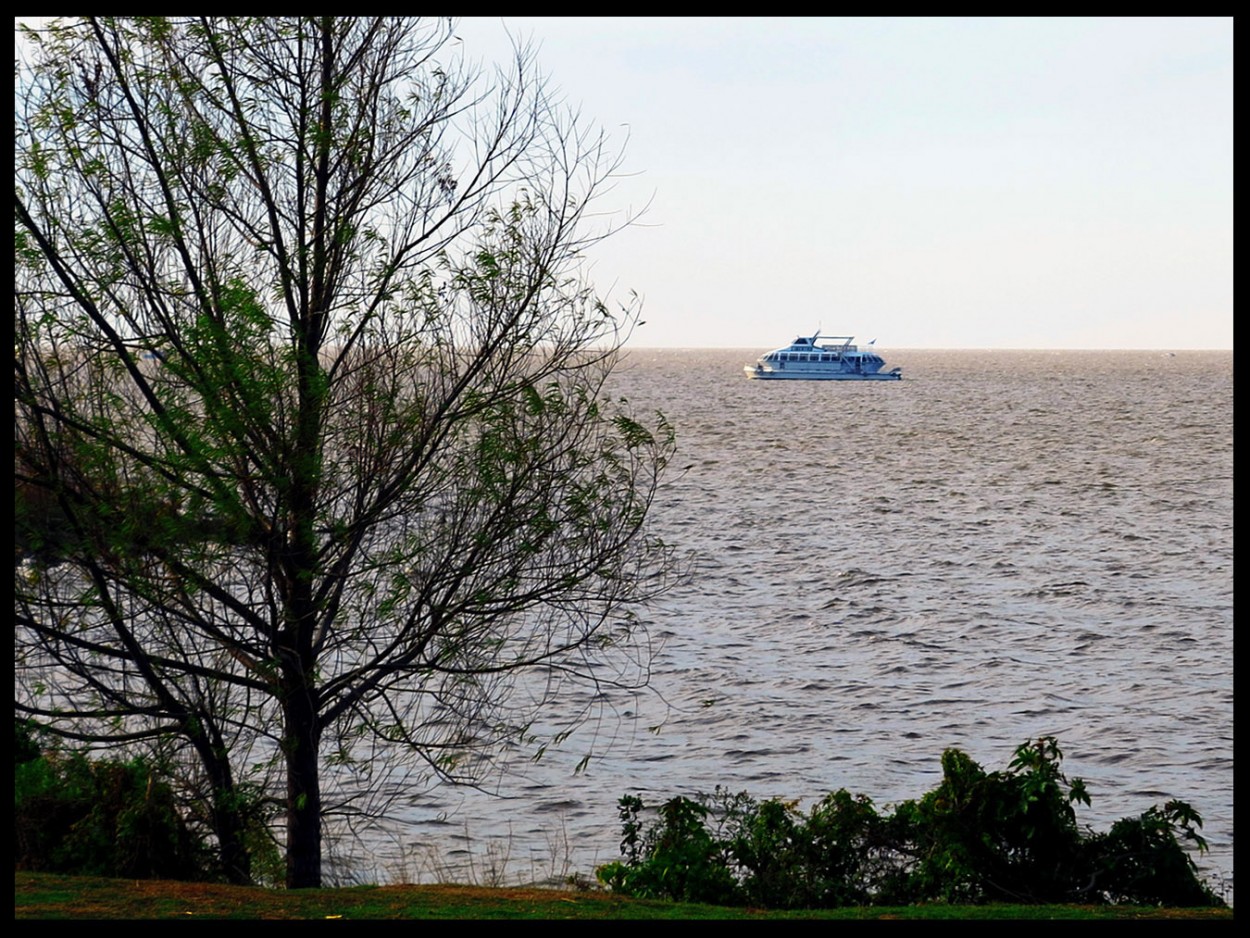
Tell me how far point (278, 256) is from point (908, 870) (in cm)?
770

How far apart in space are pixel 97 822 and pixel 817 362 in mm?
150342

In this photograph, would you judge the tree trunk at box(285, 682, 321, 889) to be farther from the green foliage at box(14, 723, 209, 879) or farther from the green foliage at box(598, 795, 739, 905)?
the green foliage at box(598, 795, 739, 905)

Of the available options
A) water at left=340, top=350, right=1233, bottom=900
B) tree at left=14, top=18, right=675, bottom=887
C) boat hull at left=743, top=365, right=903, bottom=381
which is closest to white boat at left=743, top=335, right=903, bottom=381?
boat hull at left=743, top=365, right=903, bottom=381

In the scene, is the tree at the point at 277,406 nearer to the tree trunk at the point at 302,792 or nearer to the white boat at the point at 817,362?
the tree trunk at the point at 302,792

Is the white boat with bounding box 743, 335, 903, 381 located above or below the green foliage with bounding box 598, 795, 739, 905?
above

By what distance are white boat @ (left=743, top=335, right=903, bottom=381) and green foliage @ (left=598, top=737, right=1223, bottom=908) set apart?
479 feet

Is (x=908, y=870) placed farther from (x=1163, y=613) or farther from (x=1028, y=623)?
(x=1163, y=613)

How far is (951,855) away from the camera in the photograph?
10.2 m

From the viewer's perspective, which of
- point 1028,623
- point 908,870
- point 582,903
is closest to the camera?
point 582,903

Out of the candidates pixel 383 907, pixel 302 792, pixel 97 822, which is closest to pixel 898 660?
pixel 302 792

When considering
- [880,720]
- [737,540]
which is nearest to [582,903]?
[880,720]

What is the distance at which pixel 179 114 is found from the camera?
1036 centimetres

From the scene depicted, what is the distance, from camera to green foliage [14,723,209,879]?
409 inches

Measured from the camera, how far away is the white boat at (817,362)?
15600 cm
